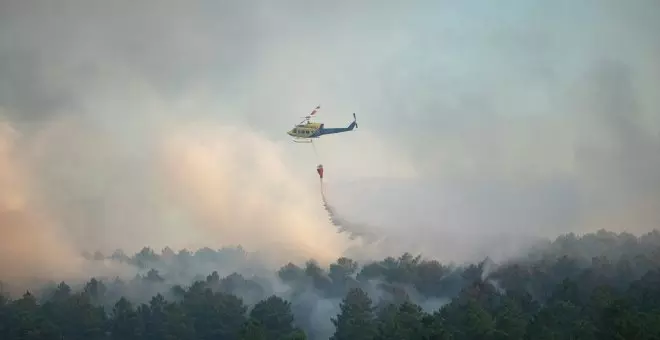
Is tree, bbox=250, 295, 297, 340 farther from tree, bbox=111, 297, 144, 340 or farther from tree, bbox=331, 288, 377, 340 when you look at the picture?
tree, bbox=111, 297, 144, 340

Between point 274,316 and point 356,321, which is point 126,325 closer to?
point 274,316

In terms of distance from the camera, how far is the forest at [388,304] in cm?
7088

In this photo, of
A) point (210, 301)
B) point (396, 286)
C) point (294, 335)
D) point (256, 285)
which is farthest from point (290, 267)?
point (294, 335)

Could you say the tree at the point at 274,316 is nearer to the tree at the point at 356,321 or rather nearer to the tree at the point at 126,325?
the tree at the point at 356,321

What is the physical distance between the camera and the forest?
70.9 meters

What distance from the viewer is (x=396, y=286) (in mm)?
124688

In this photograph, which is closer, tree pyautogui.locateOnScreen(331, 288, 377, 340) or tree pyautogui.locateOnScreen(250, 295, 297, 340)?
tree pyautogui.locateOnScreen(331, 288, 377, 340)

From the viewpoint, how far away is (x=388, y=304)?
10262 centimetres

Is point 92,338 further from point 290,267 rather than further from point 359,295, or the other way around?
point 290,267

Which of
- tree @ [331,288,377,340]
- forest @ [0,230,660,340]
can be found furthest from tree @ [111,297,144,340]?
tree @ [331,288,377,340]

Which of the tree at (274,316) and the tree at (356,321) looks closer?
the tree at (356,321)

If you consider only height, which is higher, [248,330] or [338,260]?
[338,260]

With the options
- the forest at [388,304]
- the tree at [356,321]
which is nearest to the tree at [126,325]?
the forest at [388,304]

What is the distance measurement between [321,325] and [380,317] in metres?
25.2
